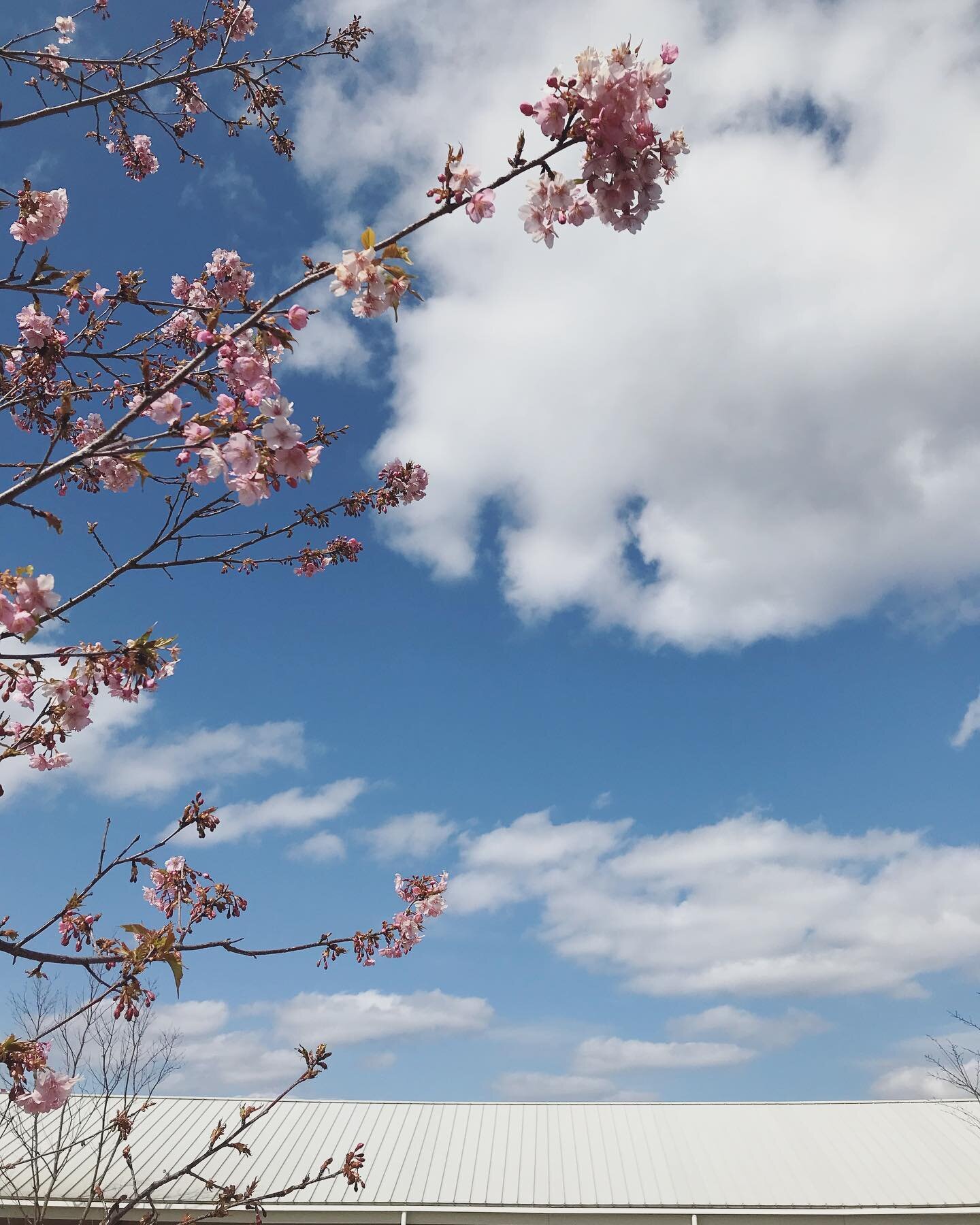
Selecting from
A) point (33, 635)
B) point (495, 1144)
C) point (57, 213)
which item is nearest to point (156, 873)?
point (33, 635)

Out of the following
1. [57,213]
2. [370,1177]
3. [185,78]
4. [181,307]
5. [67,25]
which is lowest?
[370,1177]

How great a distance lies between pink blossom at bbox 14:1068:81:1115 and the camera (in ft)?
12.3

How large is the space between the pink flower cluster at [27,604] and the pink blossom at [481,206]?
1.75 meters

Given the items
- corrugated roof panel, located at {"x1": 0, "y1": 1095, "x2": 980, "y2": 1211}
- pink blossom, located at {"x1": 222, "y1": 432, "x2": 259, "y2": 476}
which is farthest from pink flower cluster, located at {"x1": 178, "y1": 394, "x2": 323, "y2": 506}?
corrugated roof panel, located at {"x1": 0, "y1": 1095, "x2": 980, "y2": 1211}

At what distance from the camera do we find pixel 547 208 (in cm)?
291

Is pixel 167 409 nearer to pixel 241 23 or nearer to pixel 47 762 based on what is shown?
pixel 47 762

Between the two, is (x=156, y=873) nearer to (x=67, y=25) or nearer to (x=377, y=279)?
(x=377, y=279)

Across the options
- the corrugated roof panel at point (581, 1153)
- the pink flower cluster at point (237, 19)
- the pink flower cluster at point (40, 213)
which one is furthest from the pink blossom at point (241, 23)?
the corrugated roof panel at point (581, 1153)

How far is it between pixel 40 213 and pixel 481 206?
2384 mm

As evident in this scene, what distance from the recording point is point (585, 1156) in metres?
Result: 18.9

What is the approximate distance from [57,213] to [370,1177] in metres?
19.3

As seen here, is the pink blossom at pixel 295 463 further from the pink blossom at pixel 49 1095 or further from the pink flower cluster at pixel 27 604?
the pink blossom at pixel 49 1095

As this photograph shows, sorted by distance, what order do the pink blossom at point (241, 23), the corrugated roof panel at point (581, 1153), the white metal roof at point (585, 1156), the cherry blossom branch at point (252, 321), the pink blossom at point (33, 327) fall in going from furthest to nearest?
1. the corrugated roof panel at point (581, 1153)
2. the white metal roof at point (585, 1156)
3. the pink blossom at point (241, 23)
4. the pink blossom at point (33, 327)
5. the cherry blossom branch at point (252, 321)

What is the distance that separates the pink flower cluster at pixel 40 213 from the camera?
155 inches
